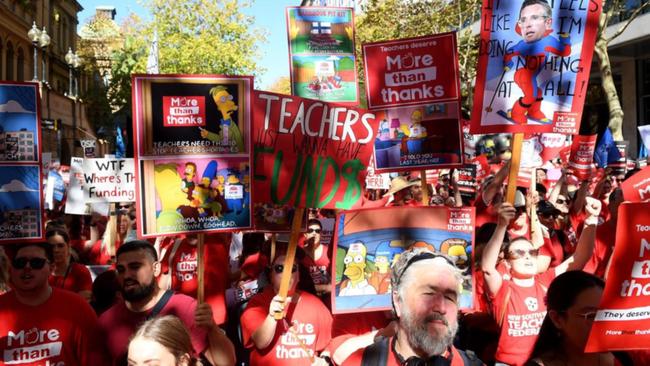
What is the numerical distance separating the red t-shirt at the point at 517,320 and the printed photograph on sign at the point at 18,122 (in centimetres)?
329

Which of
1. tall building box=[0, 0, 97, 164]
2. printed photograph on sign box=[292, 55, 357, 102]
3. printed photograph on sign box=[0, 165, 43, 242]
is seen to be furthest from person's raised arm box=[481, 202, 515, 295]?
tall building box=[0, 0, 97, 164]

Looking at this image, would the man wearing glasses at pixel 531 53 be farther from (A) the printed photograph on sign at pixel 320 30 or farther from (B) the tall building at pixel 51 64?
(B) the tall building at pixel 51 64

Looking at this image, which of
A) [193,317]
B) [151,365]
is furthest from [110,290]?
[151,365]

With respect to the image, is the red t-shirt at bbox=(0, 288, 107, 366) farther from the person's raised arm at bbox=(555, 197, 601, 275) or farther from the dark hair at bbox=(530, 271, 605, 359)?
the person's raised arm at bbox=(555, 197, 601, 275)

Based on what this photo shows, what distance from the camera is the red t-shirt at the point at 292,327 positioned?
4.64 meters

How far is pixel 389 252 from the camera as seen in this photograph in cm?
465

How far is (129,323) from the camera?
418cm

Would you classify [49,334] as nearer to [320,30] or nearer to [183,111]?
[183,111]

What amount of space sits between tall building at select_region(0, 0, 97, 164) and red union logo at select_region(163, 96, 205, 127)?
2483 centimetres

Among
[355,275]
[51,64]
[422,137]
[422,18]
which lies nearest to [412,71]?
[422,137]

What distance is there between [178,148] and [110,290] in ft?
5.20

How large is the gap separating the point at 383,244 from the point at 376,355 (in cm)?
168

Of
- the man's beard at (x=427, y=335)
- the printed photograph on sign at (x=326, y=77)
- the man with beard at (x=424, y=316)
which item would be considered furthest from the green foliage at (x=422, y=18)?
the man's beard at (x=427, y=335)

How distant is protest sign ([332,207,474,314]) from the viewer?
457 cm
